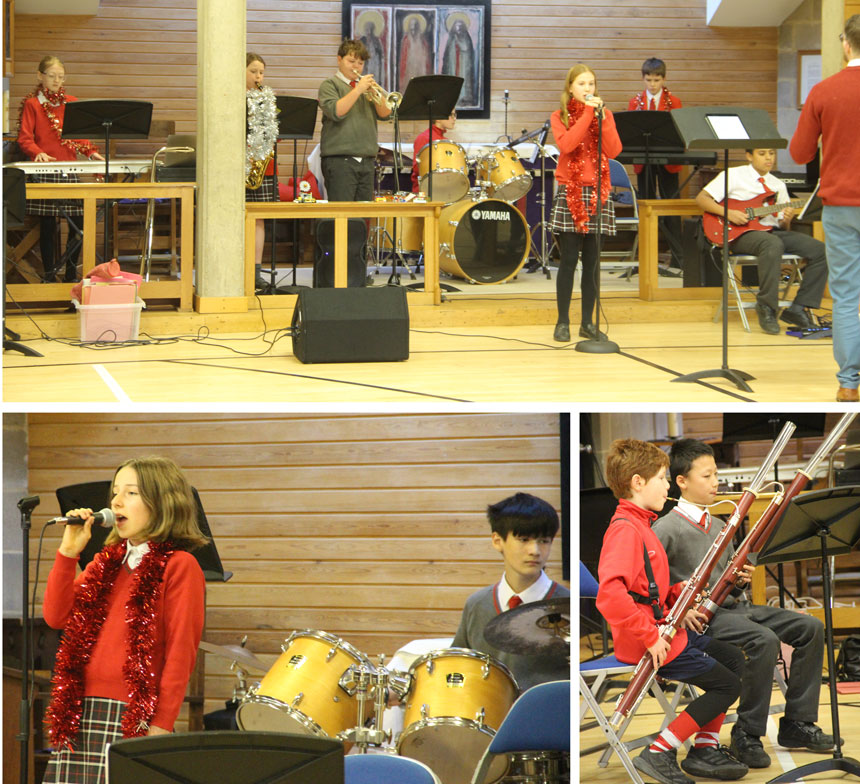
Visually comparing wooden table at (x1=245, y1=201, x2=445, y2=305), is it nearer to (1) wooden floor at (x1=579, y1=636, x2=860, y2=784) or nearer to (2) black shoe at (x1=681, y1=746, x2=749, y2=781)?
(1) wooden floor at (x1=579, y1=636, x2=860, y2=784)

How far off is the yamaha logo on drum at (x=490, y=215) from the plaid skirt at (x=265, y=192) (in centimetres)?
134

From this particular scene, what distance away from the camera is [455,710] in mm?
3773

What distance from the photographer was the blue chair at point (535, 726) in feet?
11.0

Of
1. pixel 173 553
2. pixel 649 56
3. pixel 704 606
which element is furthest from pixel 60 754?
pixel 649 56

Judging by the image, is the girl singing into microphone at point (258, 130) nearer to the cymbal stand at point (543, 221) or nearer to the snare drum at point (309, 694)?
the cymbal stand at point (543, 221)

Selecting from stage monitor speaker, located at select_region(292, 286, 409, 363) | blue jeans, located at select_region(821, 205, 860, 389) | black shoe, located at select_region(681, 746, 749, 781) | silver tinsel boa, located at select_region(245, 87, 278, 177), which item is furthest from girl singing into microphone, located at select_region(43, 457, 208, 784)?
silver tinsel boa, located at select_region(245, 87, 278, 177)

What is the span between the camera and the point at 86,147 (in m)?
7.87

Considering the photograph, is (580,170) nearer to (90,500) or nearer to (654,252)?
(654,252)

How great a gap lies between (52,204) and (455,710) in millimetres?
4638

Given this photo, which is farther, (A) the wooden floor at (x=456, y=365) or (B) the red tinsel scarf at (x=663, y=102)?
(B) the red tinsel scarf at (x=663, y=102)

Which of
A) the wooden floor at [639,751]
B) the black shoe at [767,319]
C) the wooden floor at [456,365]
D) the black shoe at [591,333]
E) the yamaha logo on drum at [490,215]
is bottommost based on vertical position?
the wooden floor at [639,751]

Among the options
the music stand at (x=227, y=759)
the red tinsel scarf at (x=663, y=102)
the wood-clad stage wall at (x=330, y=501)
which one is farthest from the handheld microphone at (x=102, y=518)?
the red tinsel scarf at (x=663, y=102)

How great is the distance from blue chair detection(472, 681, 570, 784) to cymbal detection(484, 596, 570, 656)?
0.76 feet

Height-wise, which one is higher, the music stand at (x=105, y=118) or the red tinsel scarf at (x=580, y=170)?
the music stand at (x=105, y=118)
